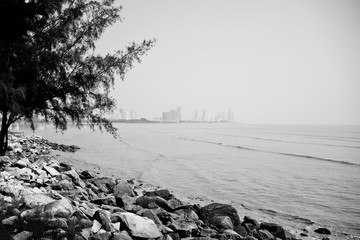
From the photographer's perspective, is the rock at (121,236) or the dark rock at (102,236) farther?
the rock at (121,236)

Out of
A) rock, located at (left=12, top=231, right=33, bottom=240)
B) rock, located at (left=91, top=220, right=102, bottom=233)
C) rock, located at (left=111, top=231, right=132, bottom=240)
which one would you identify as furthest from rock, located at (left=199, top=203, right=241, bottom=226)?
Answer: rock, located at (left=12, top=231, right=33, bottom=240)

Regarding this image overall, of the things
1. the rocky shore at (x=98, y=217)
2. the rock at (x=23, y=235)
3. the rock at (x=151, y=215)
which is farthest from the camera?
the rock at (x=151, y=215)

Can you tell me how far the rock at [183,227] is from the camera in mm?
6859

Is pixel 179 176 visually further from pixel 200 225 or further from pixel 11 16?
pixel 11 16

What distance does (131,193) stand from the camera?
11.2m

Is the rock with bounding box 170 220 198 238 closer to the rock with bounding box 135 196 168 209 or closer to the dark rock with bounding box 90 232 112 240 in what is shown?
the rock with bounding box 135 196 168 209

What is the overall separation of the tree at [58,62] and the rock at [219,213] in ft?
24.0

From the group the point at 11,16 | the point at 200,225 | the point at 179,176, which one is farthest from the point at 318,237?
the point at 11,16

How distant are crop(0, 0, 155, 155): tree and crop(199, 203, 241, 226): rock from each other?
731 cm

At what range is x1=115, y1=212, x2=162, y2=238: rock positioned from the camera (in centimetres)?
567

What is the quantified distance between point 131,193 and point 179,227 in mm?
4765

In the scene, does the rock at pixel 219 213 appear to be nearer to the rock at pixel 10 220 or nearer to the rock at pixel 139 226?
the rock at pixel 139 226

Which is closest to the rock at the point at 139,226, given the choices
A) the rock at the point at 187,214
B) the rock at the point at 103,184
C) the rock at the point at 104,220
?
the rock at the point at 104,220

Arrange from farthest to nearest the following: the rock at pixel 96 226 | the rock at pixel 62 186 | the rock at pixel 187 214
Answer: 1. the rock at pixel 62 186
2. the rock at pixel 187 214
3. the rock at pixel 96 226
